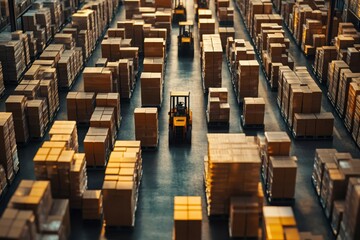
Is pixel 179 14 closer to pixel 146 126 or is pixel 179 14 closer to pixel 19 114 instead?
pixel 146 126

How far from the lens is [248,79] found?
24.2 meters

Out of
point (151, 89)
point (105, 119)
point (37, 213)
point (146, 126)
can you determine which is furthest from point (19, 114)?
point (37, 213)

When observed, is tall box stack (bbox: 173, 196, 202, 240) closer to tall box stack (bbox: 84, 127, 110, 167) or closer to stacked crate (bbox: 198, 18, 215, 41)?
tall box stack (bbox: 84, 127, 110, 167)

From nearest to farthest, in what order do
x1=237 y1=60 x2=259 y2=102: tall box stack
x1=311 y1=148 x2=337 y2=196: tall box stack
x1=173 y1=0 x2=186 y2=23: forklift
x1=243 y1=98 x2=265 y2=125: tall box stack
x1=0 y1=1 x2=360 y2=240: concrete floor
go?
x1=0 y1=1 x2=360 y2=240: concrete floor
x1=311 y1=148 x2=337 y2=196: tall box stack
x1=243 y1=98 x2=265 y2=125: tall box stack
x1=237 y1=60 x2=259 y2=102: tall box stack
x1=173 y1=0 x2=186 y2=23: forklift

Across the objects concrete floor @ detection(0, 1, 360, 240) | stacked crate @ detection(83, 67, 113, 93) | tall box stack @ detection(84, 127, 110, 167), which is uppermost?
stacked crate @ detection(83, 67, 113, 93)

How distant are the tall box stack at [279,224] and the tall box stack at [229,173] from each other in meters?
1.20

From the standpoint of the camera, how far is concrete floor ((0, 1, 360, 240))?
16609 millimetres

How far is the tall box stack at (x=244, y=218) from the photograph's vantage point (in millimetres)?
15859

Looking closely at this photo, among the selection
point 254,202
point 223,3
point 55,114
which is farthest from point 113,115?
point 223,3

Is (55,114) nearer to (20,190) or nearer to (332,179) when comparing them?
(20,190)

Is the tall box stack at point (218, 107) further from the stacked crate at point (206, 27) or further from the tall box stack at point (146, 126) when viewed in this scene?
the stacked crate at point (206, 27)

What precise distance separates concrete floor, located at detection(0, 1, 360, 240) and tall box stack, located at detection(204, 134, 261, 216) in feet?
2.14

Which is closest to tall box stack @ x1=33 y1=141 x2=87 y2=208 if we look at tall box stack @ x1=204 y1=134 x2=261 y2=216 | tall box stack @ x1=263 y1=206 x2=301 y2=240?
tall box stack @ x1=204 y1=134 x2=261 y2=216

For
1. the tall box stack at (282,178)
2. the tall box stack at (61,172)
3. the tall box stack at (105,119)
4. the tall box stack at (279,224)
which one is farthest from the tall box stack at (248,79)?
the tall box stack at (279,224)
